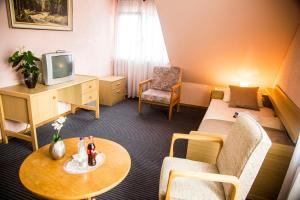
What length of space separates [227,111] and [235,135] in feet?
5.09

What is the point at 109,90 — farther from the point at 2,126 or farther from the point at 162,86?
the point at 2,126

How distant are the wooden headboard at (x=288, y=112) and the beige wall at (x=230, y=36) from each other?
648 millimetres

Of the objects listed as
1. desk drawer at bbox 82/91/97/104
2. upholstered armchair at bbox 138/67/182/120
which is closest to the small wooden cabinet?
upholstered armchair at bbox 138/67/182/120

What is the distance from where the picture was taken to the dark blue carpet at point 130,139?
2.10 metres

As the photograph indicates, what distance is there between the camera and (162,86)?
14.1 ft

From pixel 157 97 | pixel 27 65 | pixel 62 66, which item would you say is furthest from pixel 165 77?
pixel 27 65

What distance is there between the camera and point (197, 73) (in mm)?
4309

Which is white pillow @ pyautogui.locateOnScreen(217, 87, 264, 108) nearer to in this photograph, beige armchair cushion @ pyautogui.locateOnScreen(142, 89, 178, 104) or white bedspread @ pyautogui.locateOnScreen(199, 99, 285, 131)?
white bedspread @ pyautogui.locateOnScreen(199, 99, 285, 131)

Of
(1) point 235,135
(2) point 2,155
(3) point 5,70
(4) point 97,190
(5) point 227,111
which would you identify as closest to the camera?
(4) point 97,190

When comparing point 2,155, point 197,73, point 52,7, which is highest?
point 52,7

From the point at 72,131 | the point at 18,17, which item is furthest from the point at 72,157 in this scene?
the point at 18,17

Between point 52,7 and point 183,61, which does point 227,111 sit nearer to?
point 183,61

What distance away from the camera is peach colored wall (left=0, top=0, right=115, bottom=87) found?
271 cm

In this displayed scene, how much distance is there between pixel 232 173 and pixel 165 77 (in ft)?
9.71
